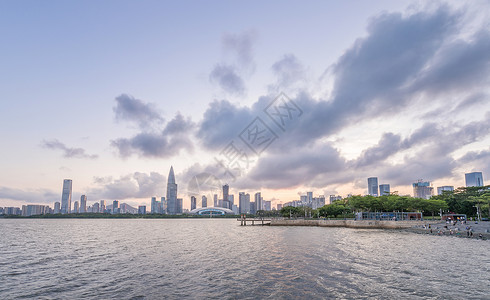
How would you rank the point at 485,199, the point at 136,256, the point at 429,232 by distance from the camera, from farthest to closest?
the point at 485,199
the point at 429,232
the point at 136,256

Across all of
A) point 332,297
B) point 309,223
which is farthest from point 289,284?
point 309,223

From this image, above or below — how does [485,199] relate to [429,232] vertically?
above

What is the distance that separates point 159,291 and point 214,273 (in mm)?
8982

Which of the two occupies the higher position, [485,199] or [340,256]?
[485,199]

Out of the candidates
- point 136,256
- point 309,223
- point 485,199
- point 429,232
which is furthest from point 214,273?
point 485,199

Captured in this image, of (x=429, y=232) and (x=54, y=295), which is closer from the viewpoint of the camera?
(x=54, y=295)

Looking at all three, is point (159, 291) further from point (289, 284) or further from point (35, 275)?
point (35, 275)

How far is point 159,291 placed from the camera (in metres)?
25.9

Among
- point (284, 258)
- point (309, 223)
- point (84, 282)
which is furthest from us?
point (309, 223)

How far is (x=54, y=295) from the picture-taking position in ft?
82.4

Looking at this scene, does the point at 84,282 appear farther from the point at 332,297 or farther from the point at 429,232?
the point at 429,232

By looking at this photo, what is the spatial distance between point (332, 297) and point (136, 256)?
35.7 meters

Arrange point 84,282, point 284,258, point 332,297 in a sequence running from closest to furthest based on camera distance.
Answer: point 332,297, point 84,282, point 284,258

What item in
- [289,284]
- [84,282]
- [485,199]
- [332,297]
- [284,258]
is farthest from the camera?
[485,199]
